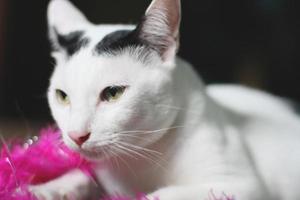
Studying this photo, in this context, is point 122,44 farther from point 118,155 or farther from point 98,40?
point 118,155

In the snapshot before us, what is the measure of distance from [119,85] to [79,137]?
118 mm

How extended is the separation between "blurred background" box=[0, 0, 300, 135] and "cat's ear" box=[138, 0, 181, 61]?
1.78 feet

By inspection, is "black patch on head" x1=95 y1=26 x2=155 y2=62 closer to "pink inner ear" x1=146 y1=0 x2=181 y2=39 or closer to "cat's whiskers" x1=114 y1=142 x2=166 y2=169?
"pink inner ear" x1=146 y1=0 x2=181 y2=39

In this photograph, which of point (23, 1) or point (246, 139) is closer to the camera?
point (246, 139)

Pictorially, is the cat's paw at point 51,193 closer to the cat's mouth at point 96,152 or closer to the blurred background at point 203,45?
the cat's mouth at point 96,152

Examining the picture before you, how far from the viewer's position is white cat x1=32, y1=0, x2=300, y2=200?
80 cm

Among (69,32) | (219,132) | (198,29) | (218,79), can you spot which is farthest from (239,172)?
(218,79)

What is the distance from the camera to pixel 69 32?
0.95 m

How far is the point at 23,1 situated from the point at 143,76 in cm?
114

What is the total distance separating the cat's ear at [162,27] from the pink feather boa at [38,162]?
11.0 inches

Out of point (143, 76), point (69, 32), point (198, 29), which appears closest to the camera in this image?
point (143, 76)

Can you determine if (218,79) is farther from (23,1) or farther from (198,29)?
(23,1)

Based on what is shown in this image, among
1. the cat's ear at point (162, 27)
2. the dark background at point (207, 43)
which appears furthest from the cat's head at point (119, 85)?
the dark background at point (207, 43)

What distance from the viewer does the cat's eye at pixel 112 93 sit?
80 centimetres
